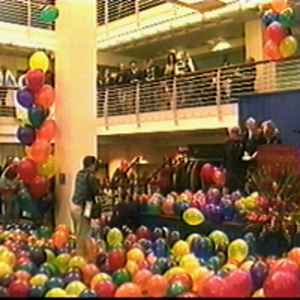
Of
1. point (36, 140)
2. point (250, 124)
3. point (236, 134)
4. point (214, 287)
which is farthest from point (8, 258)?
point (250, 124)

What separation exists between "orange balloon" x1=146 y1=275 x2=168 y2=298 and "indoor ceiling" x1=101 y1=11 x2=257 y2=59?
8.31 m

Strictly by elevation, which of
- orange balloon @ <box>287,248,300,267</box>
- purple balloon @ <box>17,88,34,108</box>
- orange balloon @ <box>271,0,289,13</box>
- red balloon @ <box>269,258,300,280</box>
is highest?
orange balloon @ <box>271,0,289,13</box>

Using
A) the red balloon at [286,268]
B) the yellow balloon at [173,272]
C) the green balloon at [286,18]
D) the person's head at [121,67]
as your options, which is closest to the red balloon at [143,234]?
the yellow balloon at [173,272]

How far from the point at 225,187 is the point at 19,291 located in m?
4.30

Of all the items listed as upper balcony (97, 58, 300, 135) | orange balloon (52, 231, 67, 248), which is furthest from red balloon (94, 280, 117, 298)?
upper balcony (97, 58, 300, 135)

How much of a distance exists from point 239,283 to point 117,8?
1165cm

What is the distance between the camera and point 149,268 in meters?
5.73

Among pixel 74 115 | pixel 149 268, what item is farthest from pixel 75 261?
pixel 74 115

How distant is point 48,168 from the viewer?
7703 millimetres

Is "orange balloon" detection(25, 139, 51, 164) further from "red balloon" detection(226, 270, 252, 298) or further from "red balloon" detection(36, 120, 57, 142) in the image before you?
"red balloon" detection(226, 270, 252, 298)

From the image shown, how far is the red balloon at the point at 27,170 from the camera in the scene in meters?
7.52

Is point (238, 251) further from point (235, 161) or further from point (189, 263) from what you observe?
point (235, 161)

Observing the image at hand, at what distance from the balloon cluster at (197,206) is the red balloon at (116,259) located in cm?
189

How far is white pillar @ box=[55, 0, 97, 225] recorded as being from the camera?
7.85 metres
